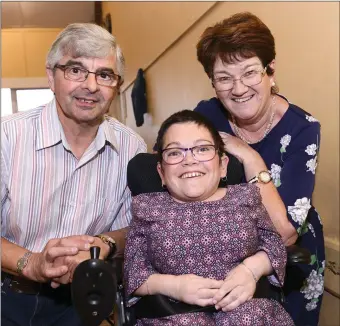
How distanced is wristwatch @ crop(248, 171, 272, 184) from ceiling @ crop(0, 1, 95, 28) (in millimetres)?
5742

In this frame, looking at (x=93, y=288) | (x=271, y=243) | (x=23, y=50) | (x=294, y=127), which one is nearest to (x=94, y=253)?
(x=93, y=288)

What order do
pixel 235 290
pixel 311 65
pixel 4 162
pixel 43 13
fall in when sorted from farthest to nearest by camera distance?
1. pixel 43 13
2. pixel 311 65
3. pixel 4 162
4. pixel 235 290

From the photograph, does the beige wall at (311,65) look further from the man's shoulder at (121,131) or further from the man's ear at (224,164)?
the man's shoulder at (121,131)

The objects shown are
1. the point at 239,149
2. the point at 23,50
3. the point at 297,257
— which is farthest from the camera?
the point at 23,50

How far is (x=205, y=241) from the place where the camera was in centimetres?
144

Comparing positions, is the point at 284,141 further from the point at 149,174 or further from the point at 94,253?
the point at 94,253

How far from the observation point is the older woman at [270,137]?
64.2 inches

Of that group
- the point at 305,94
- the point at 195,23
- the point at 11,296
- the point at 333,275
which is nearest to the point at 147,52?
the point at 195,23

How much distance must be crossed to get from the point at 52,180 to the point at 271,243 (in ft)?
2.58

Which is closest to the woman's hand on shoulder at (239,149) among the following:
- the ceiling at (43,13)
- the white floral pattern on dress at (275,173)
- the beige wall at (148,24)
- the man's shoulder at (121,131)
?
the white floral pattern on dress at (275,173)

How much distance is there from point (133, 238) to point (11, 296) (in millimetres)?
517

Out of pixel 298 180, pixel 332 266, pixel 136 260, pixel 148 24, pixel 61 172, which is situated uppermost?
pixel 148 24

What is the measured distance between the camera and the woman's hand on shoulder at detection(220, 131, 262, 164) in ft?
5.55

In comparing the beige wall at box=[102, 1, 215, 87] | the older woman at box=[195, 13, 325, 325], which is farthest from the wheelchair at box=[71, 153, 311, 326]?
the beige wall at box=[102, 1, 215, 87]
